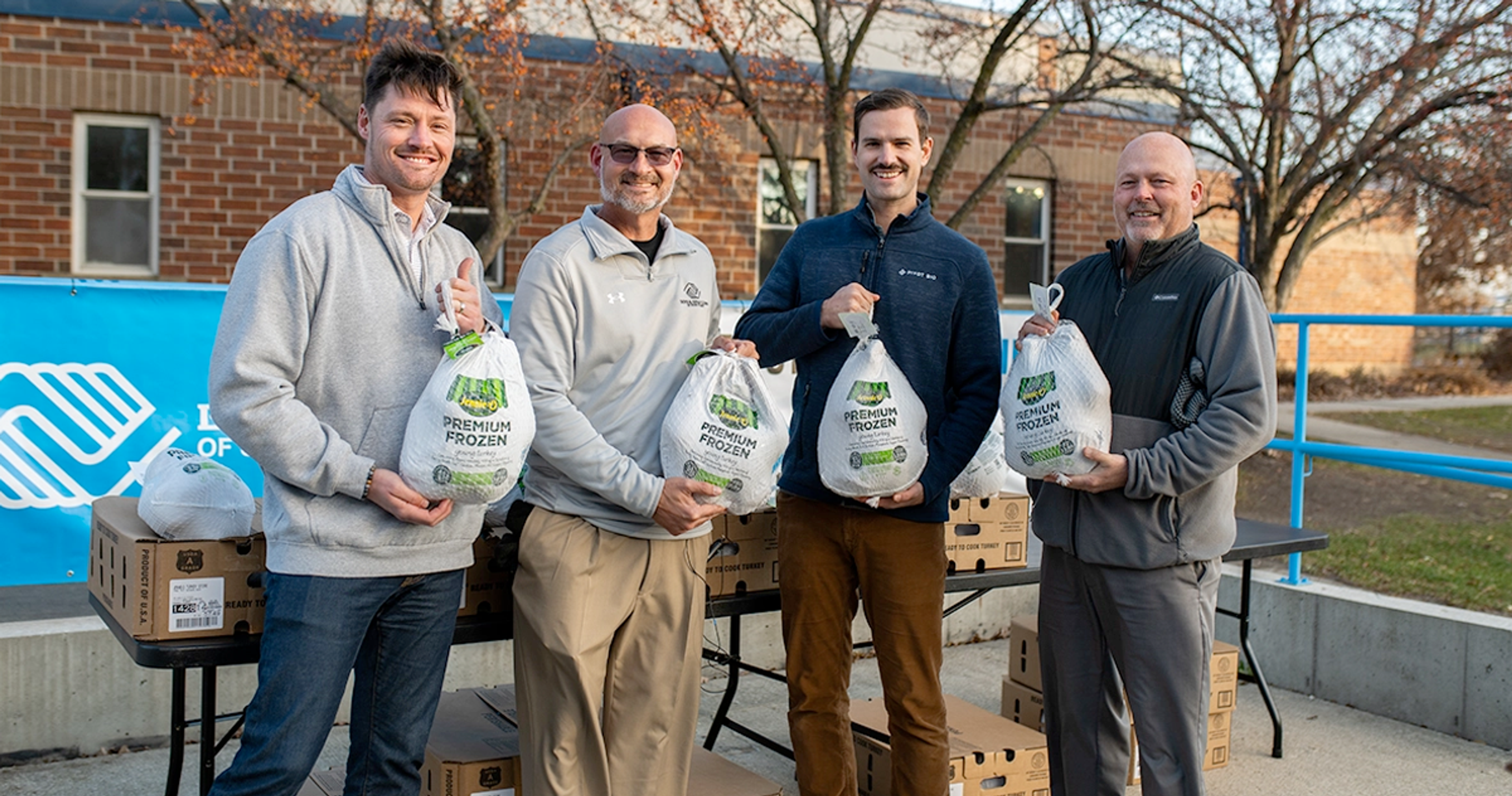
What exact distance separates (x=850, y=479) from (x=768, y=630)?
264cm

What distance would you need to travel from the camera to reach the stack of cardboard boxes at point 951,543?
140 inches

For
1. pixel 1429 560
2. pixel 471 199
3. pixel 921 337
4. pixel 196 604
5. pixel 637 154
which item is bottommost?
pixel 1429 560

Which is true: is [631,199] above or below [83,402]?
above

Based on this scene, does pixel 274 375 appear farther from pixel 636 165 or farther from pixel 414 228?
pixel 636 165

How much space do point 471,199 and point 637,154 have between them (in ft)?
24.3

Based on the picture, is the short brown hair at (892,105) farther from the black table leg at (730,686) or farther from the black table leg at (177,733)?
the black table leg at (177,733)

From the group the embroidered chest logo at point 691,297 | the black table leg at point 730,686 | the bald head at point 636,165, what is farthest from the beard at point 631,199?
the black table leg at point 730,686

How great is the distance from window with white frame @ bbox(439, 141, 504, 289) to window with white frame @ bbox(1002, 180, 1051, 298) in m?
5.22

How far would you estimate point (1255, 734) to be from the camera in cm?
493

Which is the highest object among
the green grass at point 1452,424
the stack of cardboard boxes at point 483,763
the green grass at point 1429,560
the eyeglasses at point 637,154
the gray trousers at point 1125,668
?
the eyeglasses at point 637,154

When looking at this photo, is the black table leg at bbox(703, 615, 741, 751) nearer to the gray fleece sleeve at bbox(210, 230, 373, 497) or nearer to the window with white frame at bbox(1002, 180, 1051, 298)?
the gray fleece sleeve at bbox(210, 230, 373, 497)

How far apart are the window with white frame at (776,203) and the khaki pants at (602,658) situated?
8.12 m

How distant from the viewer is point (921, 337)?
3244mm

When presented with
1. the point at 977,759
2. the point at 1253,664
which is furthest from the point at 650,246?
the point at 1253,664
